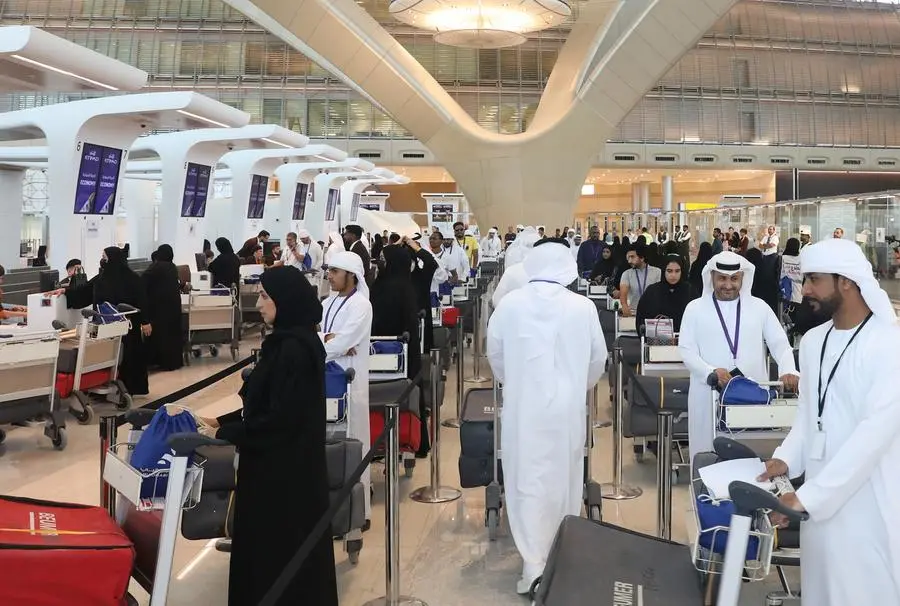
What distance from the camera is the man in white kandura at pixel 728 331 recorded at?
6.06m

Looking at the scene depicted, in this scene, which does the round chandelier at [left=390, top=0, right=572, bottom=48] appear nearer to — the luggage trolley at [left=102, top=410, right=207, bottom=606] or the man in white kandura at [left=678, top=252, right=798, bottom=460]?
the man in white kandura at [left=678, top=252, right=798, bottom=460]

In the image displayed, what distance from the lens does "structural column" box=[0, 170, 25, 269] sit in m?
24.7

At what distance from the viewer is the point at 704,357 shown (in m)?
6.16

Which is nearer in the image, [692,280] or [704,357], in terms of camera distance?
[704,357]

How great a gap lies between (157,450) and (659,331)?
508 centimetres

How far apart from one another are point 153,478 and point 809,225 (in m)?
17.3

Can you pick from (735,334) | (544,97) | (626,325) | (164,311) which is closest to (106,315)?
(164,311)

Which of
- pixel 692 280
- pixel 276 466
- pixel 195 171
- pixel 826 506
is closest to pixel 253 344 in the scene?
pixel 195 171

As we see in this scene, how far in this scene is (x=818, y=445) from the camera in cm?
352

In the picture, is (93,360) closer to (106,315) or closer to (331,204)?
(106,315)

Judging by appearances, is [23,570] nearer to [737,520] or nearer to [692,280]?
[737,520]

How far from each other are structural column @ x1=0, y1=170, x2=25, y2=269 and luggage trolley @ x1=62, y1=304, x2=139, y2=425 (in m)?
16.5

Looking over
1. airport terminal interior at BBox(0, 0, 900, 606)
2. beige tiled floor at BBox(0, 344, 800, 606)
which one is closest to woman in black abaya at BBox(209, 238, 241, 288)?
airport terminal interior at BBox(0, 0, 900, 606)

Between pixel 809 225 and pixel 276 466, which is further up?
pixel 809 225
